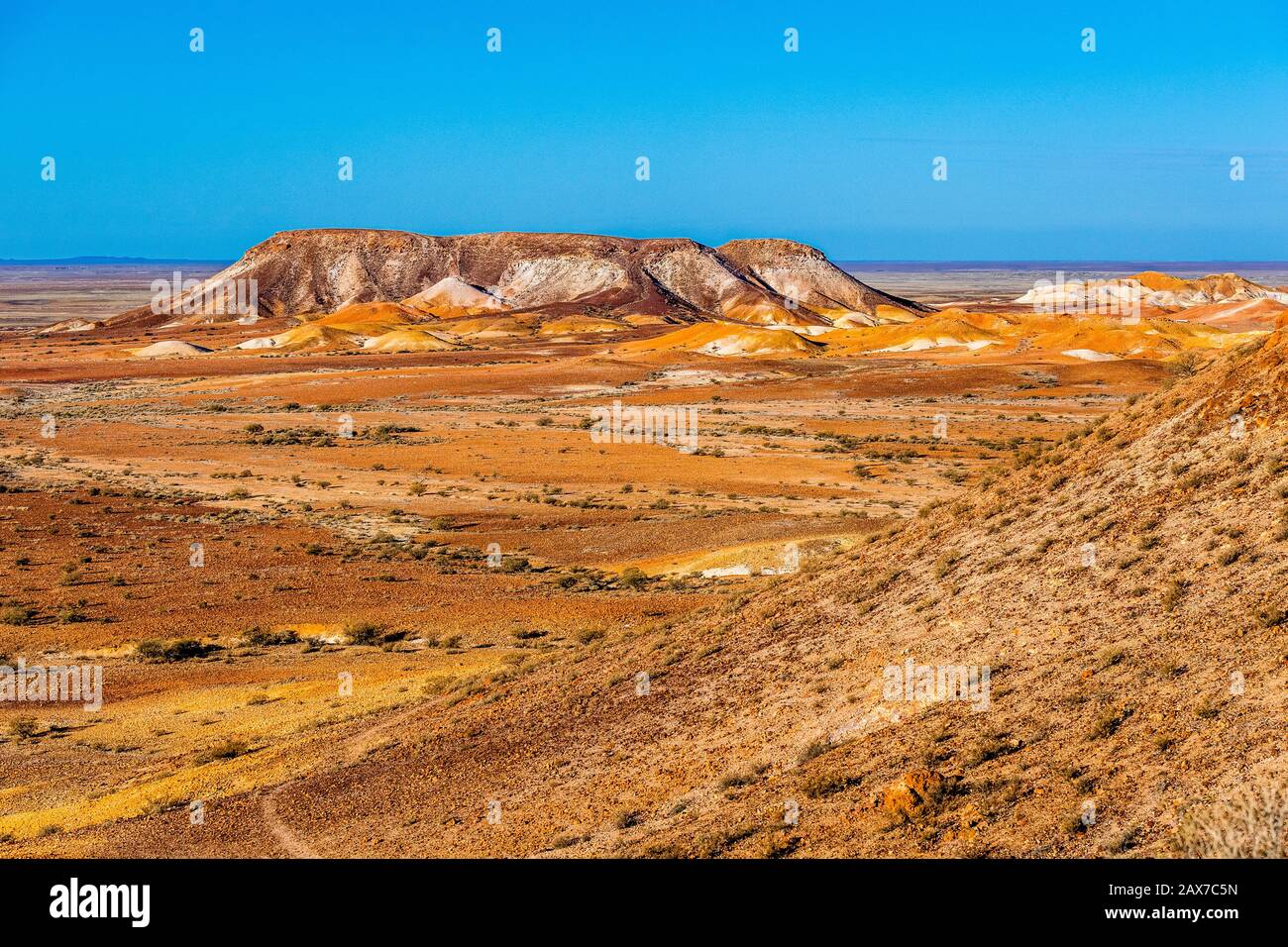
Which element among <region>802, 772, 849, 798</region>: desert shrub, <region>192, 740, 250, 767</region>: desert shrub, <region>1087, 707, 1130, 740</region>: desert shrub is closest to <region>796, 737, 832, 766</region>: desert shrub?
<region>802, 772, 849, 798</region>: desert shrub

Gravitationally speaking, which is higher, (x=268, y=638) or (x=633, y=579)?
(x=633, y=579)

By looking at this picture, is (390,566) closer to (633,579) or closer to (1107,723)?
(633,579)

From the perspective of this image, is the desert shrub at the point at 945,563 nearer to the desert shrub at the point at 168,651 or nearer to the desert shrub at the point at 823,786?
the desert shrub at the point at 823,786

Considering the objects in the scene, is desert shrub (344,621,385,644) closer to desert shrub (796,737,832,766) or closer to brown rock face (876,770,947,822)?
desert shrub (796,737,832,766)

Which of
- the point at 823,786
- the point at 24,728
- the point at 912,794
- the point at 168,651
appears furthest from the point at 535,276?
the point at 912,794

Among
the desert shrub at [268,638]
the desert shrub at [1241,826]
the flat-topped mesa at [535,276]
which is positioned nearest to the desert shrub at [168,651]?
the desert shrub at [268,638]
